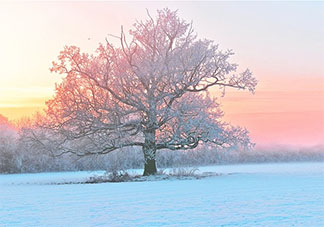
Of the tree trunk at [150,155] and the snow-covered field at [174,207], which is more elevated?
the tree trunk at [150,155]

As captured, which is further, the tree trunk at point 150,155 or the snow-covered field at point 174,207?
the tree trunk at point 150,155

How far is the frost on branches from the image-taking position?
28.9 meters

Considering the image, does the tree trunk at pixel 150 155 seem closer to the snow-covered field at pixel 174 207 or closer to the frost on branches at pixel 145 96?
the frost on branches at pixel 145 96

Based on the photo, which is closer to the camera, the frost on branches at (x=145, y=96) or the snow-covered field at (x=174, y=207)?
the snow-covered field at (x=174, y=207)

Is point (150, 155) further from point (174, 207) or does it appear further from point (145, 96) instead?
point (174, 207)

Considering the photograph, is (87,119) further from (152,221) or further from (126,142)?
(152,221)

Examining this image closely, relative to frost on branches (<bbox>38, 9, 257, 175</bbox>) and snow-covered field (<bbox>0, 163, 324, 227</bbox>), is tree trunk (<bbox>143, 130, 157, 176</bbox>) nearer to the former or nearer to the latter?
frost on branches (<bbox>38, 9, 257, 175</bbox>)

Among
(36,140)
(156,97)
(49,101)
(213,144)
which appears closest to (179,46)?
(156,97)

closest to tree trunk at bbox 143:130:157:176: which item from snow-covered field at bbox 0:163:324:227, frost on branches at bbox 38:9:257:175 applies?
frost on branches at bbox 38:9:257:175

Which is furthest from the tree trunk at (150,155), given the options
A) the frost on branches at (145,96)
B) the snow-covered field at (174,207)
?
the snow-covered field at (174,207)

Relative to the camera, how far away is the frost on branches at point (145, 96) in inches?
1137

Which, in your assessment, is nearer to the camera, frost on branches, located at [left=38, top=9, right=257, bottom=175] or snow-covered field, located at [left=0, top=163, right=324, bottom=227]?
snow-covered field, located at [left=0, top=163, right=324, bottom=227]

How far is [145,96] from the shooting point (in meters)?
28.9

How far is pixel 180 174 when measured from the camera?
3045 centimetres
